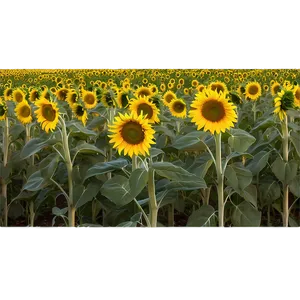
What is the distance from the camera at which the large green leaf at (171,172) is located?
1854 millimetres

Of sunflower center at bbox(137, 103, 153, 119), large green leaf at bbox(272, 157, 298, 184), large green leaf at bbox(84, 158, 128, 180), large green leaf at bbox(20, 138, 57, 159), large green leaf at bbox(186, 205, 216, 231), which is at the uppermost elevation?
sunflower center at bbox(137, 103, 153, 119)

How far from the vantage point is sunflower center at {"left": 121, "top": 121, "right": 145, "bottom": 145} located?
1.79 m

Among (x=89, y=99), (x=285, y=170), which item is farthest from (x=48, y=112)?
(x=285, y=170)

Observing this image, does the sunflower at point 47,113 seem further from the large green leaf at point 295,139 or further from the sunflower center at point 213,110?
the large green leaf at point 295,139

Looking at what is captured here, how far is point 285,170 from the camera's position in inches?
86.2

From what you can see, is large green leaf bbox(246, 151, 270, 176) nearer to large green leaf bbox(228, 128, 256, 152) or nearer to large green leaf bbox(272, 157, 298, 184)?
large green leaf bbox(272, 157, 298, 184)

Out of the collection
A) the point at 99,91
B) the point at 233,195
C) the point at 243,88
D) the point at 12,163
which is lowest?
the point at 233,195

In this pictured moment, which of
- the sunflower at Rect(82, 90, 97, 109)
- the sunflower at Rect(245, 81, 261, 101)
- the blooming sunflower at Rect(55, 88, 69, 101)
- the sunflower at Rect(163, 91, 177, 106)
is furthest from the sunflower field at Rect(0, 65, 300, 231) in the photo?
the sunflower at Rect(245, 81, 261, 101)

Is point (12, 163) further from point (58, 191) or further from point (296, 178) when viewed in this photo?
point (296, 178)

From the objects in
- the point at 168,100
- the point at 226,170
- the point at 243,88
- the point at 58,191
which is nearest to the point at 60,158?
the point at 58,191

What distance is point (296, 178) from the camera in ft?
7.29

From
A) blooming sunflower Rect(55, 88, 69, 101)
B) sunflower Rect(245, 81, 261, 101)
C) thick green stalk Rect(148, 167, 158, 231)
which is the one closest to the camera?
thick green stalk Rect(148, 167, 158, 231)

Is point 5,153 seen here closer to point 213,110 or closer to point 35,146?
point 35,146

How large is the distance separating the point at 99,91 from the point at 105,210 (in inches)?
25.6
